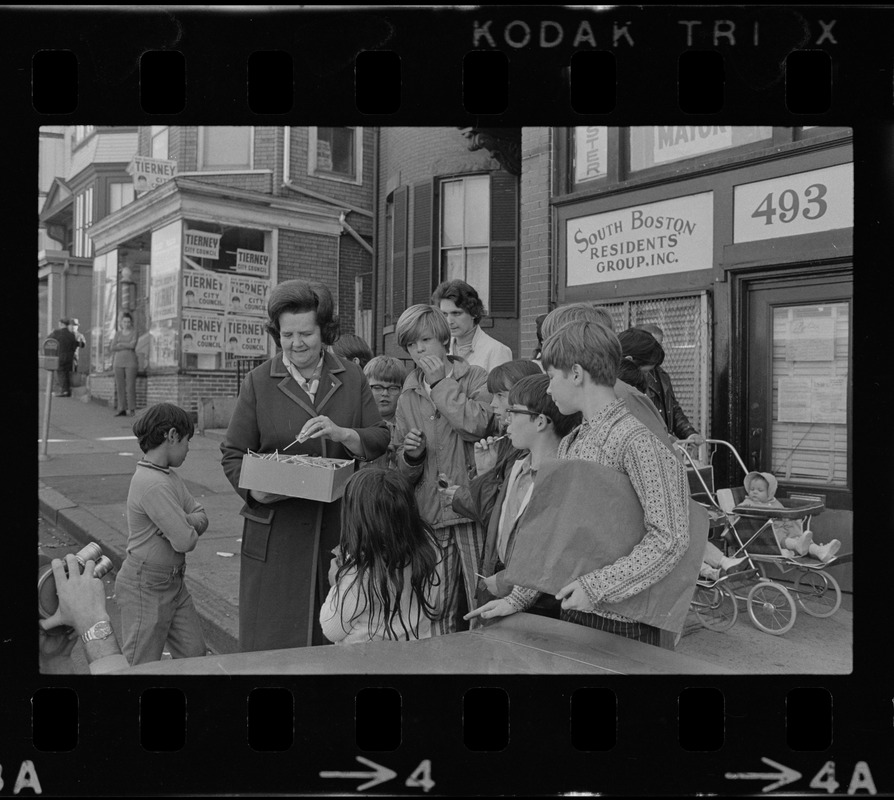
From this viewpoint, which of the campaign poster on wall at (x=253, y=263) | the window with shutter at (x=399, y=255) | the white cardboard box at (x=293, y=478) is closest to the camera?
the white cardboard box at (x=293, y=478)

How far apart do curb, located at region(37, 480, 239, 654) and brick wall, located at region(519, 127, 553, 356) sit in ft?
11.0

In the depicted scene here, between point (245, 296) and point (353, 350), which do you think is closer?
point (353, 350)

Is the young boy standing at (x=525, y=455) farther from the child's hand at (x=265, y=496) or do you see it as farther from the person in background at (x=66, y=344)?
the person in background at (x=66, y=344)

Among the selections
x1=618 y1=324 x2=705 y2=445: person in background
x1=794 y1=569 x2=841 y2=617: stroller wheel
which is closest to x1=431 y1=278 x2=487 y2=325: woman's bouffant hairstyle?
x1=618 y1=324 x2=705 y2=445: person in background

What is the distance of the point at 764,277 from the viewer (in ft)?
17.0

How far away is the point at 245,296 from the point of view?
4.52 metres

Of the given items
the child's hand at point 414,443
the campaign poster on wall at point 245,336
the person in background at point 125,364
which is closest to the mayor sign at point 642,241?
the campaign poster on wall at point 245,336

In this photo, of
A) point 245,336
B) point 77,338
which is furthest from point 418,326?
point 245,336

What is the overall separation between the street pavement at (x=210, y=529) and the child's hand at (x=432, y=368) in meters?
1.00

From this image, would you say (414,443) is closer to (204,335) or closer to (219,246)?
(204,335)

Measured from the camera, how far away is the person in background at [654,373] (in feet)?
10.6

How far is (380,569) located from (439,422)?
92 cm
